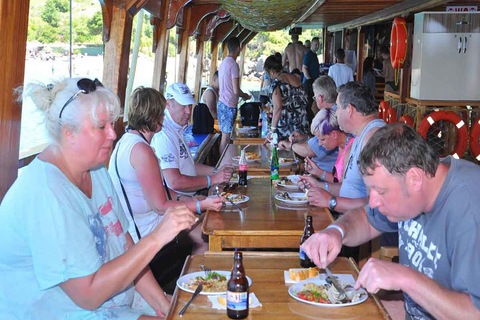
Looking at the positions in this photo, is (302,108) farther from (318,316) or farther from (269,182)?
(318,316)

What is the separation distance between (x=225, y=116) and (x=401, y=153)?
8054 millimetres

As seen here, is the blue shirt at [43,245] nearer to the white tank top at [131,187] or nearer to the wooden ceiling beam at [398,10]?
the white tank top at [131,187]

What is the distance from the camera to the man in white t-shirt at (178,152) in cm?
434

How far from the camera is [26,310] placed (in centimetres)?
207

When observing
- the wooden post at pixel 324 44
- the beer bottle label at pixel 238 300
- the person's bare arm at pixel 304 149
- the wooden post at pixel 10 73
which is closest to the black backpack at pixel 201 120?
the person's bare arm at pixel 304 149

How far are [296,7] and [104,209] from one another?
212 cm

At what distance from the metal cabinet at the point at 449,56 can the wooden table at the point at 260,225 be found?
5870 millimetres

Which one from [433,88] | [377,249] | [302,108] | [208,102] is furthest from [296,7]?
[208,102]

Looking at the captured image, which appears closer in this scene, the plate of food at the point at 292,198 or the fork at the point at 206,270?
the fork at the point at 206,270

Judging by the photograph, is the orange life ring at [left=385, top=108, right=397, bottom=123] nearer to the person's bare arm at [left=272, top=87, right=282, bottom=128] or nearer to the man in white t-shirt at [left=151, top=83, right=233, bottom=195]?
the person's bare arm at [left=272, top=87, right=282, bottom=128]

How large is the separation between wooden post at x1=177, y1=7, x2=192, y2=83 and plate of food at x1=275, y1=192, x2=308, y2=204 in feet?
20.1

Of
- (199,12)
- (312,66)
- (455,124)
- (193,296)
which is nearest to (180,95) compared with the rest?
(193,296)

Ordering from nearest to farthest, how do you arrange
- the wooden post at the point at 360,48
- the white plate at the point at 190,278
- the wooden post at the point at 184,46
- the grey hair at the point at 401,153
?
the grey hair at the point at 401,153 → the white plate at the point at 190,278 → the wooden post at the point at 184,46 → the wooden post at the point at 360,48

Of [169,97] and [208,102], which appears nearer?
[169,97]
